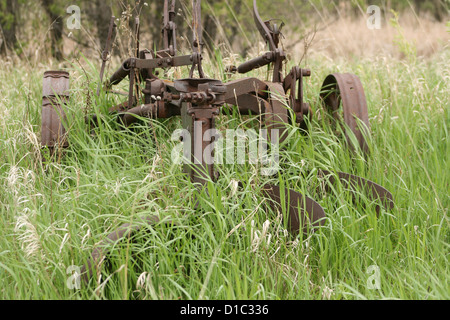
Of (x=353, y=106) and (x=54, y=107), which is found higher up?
(x=54, y=107)

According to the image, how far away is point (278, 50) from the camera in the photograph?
328cm

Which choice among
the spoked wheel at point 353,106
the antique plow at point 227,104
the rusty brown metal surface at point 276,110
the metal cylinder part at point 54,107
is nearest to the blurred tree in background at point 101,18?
the metal cylinder part at point 54,107

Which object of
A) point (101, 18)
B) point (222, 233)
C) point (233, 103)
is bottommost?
point (222, 233)

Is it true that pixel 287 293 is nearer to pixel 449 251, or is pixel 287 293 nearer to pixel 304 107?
pixel 449 251

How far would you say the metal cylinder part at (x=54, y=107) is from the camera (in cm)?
354

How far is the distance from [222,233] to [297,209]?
1.56 ft

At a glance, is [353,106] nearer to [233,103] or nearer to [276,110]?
[276,110]

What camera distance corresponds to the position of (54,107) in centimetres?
362

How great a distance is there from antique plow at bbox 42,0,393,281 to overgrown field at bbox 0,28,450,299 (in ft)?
0.27

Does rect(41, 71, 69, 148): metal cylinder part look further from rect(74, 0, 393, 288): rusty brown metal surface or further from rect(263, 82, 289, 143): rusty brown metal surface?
rect(263, 82, 289, 143): rusty brown metal surface

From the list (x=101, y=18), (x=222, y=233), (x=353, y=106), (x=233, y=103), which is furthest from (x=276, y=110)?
(x=101, y=18)

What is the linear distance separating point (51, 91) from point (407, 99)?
111 inches

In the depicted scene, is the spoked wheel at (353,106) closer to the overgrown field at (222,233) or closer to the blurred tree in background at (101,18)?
the overgrown field at (222,233)

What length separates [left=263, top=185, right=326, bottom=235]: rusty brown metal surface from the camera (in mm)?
2678
